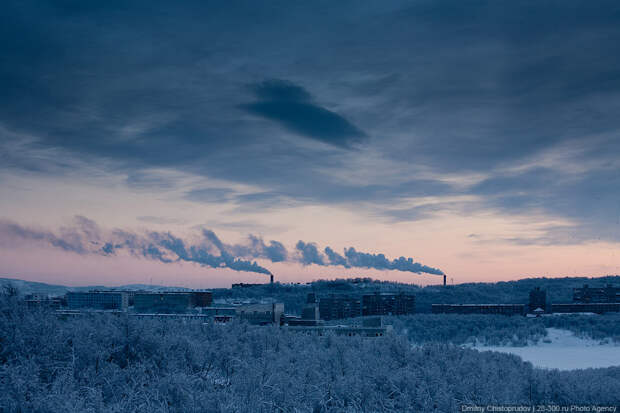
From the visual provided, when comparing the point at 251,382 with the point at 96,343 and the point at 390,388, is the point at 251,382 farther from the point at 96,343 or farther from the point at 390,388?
the point at 96,343

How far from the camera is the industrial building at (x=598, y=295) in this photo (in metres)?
166

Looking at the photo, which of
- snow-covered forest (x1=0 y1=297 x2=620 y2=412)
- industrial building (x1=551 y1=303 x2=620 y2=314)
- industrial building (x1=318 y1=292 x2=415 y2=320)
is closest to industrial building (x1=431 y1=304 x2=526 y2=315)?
industrial building (x1=551 y1=303 x2=620 y2=314)

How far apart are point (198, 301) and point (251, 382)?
117138 mm

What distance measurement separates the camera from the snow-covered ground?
72.6 metres

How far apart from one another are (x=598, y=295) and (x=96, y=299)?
526ft

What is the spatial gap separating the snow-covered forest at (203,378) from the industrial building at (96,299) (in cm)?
10543

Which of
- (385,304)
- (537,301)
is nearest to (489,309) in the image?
(537,301)

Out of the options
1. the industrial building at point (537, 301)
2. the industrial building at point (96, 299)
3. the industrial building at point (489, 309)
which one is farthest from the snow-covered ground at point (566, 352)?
the industrial building at point (96, 299)

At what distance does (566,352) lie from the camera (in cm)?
9106

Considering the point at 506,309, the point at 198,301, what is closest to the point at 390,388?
the point at 198,301

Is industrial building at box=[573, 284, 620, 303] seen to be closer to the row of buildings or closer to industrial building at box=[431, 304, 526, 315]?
the row of buildings

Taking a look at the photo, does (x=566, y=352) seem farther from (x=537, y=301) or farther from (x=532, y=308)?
(x=537, y=301)

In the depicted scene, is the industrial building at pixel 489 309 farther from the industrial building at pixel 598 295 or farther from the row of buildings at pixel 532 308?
the industrial building at pixel 598 295

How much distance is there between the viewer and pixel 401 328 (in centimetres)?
11075
